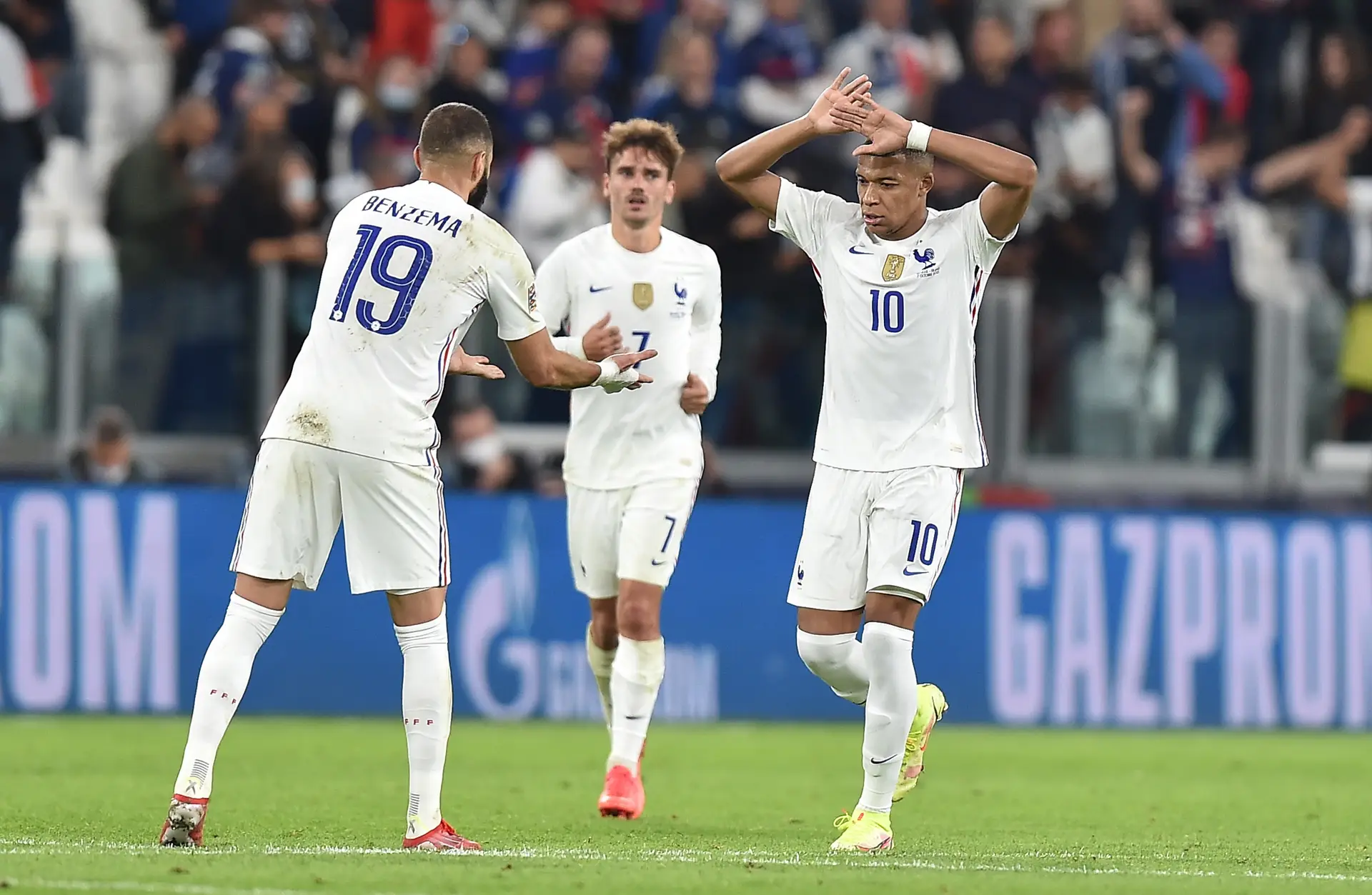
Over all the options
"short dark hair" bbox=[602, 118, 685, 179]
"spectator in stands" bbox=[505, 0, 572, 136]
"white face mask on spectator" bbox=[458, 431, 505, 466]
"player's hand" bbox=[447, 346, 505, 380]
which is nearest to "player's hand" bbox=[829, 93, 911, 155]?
"player's hand" bbox=[447, 346, 505, 380]

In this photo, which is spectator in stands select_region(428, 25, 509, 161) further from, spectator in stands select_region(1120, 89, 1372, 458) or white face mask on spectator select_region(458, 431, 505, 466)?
spectator in stands select_region(1120, 89, 1372, 458)

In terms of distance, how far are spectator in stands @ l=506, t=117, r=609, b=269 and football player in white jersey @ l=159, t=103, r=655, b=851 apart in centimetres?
737

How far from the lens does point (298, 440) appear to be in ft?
25.3

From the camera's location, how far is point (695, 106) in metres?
15.9

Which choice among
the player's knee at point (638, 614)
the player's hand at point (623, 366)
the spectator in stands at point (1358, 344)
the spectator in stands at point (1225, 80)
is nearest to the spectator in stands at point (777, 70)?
the spectator in stands at point (1225, 80)

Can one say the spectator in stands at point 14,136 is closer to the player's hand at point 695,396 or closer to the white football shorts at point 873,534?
the player's hand at point 695,396

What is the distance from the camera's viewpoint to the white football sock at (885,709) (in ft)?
27.1

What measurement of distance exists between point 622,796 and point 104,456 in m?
6.37

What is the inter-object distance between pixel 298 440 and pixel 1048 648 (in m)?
8.56

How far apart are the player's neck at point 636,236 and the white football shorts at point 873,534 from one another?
7.06 ft

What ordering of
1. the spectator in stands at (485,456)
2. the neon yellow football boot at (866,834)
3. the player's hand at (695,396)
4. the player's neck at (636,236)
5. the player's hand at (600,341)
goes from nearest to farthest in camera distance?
the neon yellow football boot at (866,834) < the player's hand at (600,341) < the player's hand at (695,396) < the player's neck at (636,236) < the spectator in stands at (485,456)

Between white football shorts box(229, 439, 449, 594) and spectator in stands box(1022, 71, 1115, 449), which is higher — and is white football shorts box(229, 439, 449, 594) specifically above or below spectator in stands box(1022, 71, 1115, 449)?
below

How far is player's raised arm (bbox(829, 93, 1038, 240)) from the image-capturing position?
8141 mm

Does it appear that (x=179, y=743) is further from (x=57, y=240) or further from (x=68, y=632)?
(x=57, y=240)
